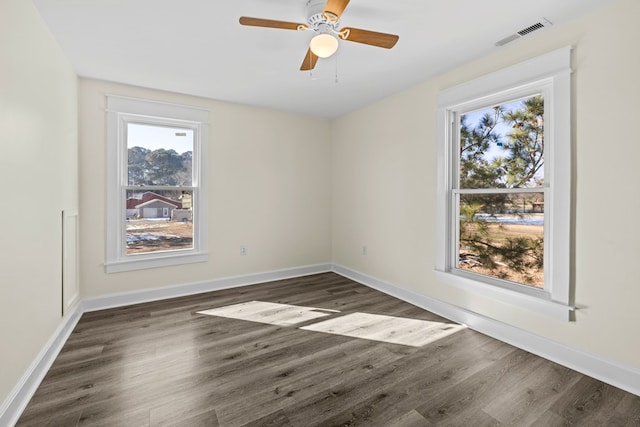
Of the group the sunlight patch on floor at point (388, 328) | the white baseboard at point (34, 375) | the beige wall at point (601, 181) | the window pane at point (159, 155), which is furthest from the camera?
the window pane at point (159, 155)

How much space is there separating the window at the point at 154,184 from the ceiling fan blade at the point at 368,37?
242 centimetres

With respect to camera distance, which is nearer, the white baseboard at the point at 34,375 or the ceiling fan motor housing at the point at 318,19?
the white baseboard at the point at 34,375

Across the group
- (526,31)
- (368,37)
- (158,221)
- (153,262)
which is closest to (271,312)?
(153,262)

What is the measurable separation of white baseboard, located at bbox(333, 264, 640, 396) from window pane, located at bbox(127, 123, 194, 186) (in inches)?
122

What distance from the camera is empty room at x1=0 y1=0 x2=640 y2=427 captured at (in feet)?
5.81

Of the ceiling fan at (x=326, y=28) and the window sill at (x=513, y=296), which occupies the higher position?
the ceiling fan at (x=326, y=28)

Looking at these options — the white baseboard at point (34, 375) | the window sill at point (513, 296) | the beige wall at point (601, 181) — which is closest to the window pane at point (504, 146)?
the beige wall at point (601, 181)

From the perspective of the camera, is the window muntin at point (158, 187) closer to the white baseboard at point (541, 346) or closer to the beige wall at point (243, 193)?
the beige wall at point (243, 193)

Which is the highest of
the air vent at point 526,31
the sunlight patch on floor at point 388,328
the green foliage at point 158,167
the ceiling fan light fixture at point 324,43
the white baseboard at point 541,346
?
the air vent at point 526,31

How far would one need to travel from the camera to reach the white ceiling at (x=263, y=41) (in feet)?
6.41

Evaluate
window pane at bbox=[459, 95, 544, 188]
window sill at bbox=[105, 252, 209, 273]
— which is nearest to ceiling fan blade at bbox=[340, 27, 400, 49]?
window pane at bbox=[459, 95, 544, 188]

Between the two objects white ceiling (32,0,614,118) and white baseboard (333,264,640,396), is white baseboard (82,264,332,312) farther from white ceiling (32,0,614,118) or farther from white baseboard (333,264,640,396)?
white ceiling (32,0,614,118)

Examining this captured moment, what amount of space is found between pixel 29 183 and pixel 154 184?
168 centimetres

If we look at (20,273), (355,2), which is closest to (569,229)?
(355,2)
